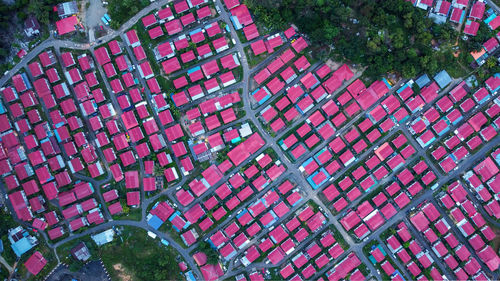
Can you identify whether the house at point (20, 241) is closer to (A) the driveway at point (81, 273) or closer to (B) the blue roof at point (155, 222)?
(A) the driveway at point (81, 273)

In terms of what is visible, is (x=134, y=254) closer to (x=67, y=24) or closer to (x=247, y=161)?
(x=247, y=161)

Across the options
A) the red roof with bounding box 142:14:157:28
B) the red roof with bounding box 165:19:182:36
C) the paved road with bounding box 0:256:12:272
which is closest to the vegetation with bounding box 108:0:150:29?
the red roof with bounding box 142:14:157:28

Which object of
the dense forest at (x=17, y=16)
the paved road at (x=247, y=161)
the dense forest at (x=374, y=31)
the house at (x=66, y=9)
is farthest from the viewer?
the paved road at (x=247, y=161)

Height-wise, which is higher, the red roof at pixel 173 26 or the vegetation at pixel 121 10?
the vegetation at pixel 121 10

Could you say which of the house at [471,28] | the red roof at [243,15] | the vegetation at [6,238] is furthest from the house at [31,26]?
the house at [471,28]

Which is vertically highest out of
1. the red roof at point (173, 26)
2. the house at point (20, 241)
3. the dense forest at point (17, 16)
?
the dense forest at point (17, 16)

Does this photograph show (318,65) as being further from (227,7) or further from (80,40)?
(80,40)
